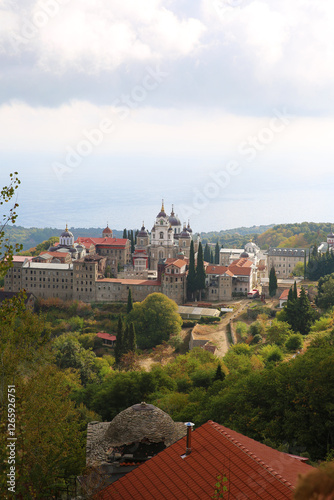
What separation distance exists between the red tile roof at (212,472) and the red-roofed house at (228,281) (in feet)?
155

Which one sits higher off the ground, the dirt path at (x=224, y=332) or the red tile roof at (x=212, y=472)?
the red tile roof at (x=212, y=472)

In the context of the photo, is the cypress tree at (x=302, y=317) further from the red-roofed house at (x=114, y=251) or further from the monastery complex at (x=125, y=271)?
the red-roofed house at (x=114, y=251)

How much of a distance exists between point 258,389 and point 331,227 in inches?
4371

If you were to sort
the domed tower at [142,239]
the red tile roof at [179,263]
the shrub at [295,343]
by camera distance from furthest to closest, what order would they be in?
the domed tower at [142,239] < the red tile roof at [179,263] < the shrub at [295,343]

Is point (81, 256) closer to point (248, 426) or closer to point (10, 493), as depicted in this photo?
point (248, 426)

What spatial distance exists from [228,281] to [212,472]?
49063mm

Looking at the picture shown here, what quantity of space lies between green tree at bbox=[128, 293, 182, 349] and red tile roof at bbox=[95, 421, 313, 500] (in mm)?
37439

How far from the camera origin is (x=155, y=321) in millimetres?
51688

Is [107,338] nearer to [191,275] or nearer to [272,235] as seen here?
[191,275]

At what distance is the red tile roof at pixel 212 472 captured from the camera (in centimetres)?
1051

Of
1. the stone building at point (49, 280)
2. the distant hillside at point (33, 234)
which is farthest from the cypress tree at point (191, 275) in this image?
the distant hillside at point (33, 234)

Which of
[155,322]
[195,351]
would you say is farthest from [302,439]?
[155,322]

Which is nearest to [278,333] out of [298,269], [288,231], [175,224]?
[298,269]

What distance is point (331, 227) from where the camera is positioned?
416 ft
